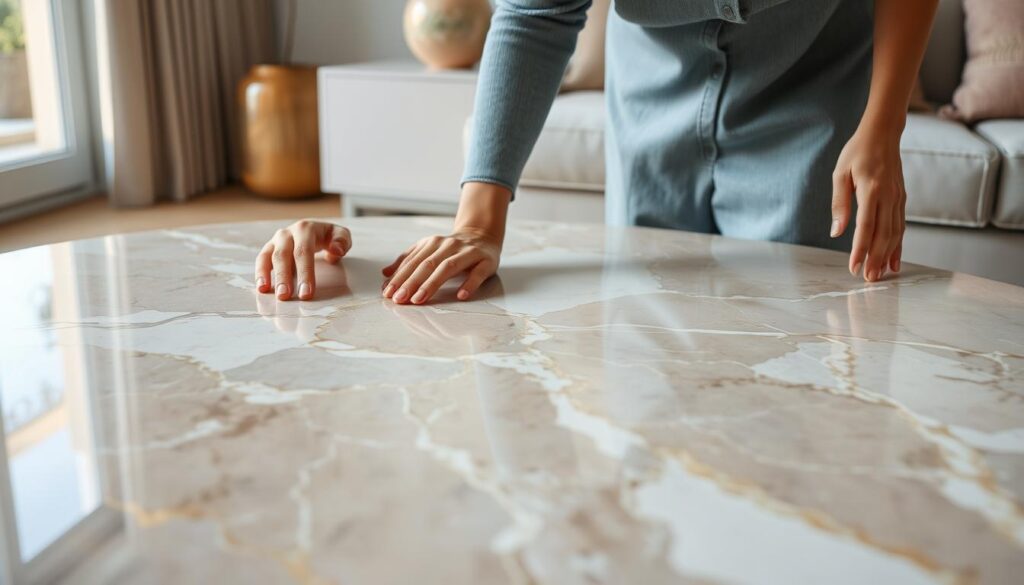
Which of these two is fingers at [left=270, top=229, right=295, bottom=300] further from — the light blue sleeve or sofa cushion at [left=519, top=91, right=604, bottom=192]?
sofa cushion at [left=519, top=91, right=604, bottom=192]

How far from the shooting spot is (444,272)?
89 cm

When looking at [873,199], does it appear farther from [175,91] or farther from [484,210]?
[175,91]

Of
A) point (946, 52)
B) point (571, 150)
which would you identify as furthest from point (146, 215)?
point (946, 52)

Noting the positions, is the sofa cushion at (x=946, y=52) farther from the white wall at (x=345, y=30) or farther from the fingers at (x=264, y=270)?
the fingers at (x=264, y=270)

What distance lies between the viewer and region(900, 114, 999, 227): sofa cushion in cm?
217

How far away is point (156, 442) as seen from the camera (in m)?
0.57

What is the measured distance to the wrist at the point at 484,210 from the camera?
1026mm

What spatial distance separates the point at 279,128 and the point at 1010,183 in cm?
232

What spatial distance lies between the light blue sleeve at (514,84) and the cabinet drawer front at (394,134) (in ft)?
6.20

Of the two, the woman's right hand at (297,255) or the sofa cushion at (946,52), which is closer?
the woman's right hand at (297,255)

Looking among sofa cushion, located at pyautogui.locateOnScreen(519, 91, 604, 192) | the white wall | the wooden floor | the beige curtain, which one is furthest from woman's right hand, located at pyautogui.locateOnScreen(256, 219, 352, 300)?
the white wall

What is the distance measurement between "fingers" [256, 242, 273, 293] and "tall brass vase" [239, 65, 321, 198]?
8.49ft

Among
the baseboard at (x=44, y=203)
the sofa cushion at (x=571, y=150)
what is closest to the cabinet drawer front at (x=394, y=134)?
the sofa cushion at (x=571, y=150)

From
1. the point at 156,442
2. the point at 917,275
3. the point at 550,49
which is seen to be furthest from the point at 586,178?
the point at 156,442
